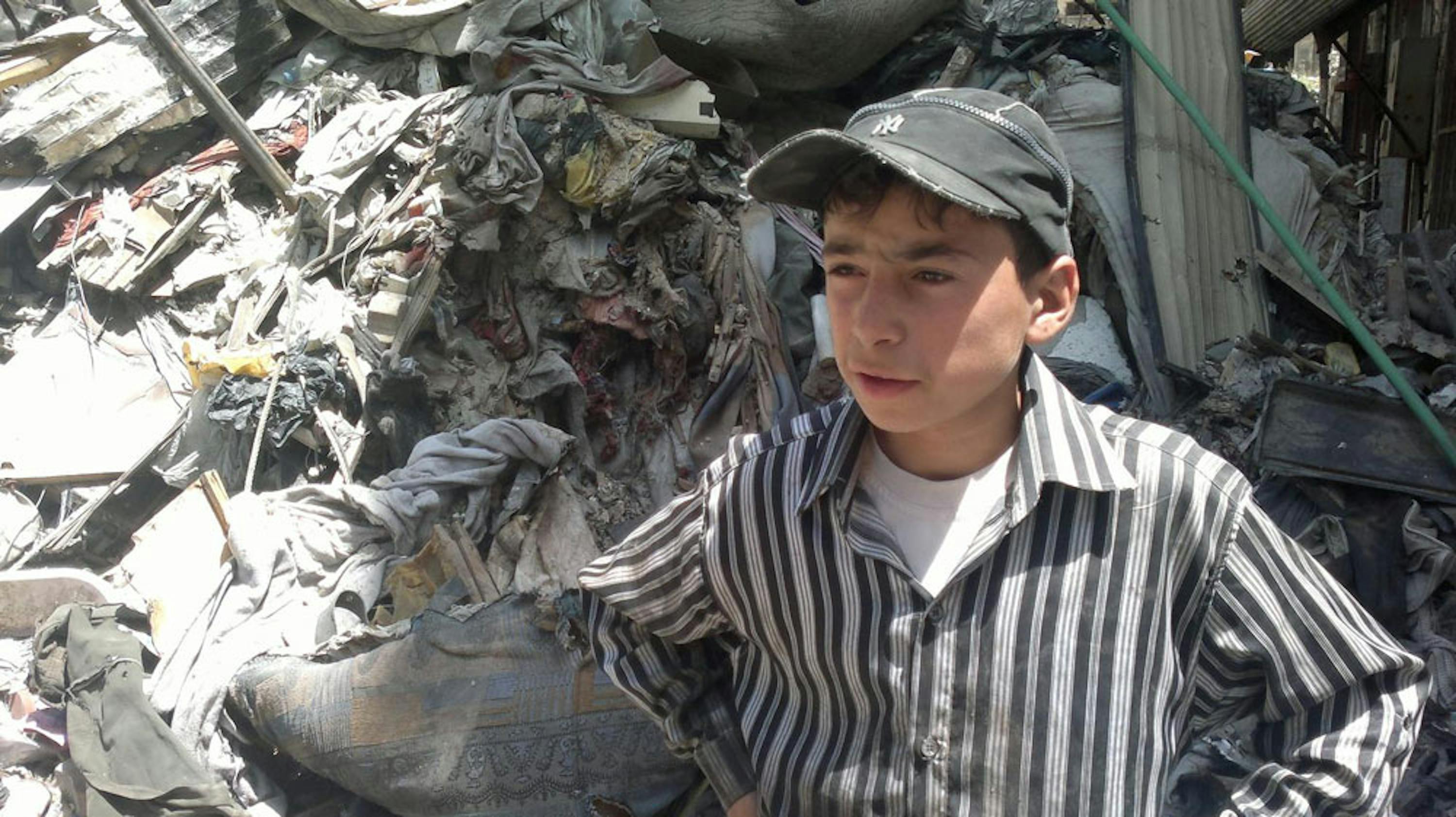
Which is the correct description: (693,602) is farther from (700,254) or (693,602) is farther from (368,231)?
(368,231)

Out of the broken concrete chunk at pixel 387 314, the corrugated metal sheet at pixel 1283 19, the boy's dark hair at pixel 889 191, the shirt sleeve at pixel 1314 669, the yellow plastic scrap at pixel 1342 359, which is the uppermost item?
the corrugated metal sheet at pixel 1283 19

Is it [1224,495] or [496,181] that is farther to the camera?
[496,181]

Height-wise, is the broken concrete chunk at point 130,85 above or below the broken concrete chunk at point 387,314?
above

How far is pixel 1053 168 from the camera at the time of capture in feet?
3.48

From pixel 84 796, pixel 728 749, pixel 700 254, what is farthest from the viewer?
pixel 700 254

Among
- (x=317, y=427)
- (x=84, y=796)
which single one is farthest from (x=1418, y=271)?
(x=84, y=796)

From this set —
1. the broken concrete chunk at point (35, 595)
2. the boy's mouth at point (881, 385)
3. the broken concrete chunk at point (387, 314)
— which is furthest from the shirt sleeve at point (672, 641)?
the broken concrete chunk at point (387, 314)

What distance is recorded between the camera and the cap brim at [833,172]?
0.98 m

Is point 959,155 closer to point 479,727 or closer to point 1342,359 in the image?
point 479,727

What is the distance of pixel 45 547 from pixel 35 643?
0.94 m

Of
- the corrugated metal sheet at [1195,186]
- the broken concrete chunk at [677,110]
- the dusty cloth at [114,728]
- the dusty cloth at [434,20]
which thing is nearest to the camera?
the dusty cloth at [114,728]

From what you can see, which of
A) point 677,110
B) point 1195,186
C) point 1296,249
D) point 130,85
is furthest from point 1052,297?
point 130,85

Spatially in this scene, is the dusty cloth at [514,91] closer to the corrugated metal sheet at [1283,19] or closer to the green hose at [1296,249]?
the green hose at [1296,249]

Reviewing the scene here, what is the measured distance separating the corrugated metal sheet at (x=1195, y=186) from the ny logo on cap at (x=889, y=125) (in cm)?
343
